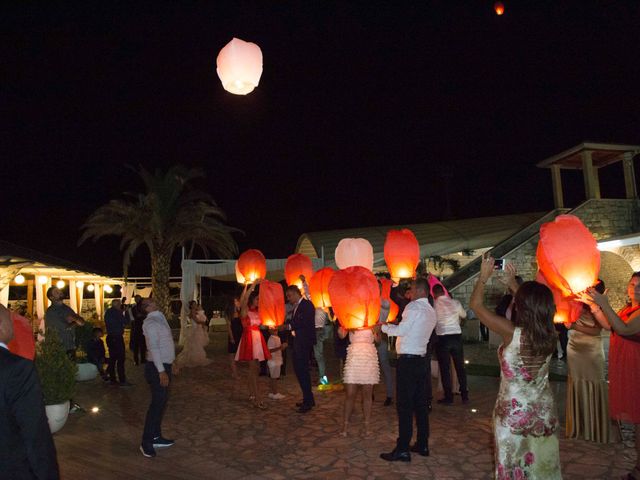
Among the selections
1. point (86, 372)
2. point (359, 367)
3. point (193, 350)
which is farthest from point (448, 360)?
point (86, 372)

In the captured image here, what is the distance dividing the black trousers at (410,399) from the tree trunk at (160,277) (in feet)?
43.9

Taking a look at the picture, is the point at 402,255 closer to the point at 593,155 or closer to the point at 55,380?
the point at 55,380

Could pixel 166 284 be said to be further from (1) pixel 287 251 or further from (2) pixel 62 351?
(1) pixel 287 251

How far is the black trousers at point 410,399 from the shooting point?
5.05m

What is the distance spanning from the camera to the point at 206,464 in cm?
521

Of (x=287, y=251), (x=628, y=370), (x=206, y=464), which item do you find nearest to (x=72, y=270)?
(x=206, y=464)

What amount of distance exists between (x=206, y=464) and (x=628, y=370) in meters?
4.38

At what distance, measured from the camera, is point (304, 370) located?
7.23 metres

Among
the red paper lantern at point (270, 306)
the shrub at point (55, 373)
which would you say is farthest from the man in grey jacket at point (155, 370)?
the red paper lantern at point (270, 306)

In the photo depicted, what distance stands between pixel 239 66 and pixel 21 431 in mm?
3974

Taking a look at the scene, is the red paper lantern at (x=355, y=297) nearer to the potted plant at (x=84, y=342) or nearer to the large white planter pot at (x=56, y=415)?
the large white planter pot at (x=56, y=415)

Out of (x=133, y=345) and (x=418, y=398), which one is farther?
(x=133, y=345)

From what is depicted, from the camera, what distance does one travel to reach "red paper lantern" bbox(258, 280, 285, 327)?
7844 mm

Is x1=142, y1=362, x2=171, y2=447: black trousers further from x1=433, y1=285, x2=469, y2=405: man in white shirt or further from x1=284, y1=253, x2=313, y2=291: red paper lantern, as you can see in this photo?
x1=284, y1=253, x2=313, y2=291: red paper lantern
